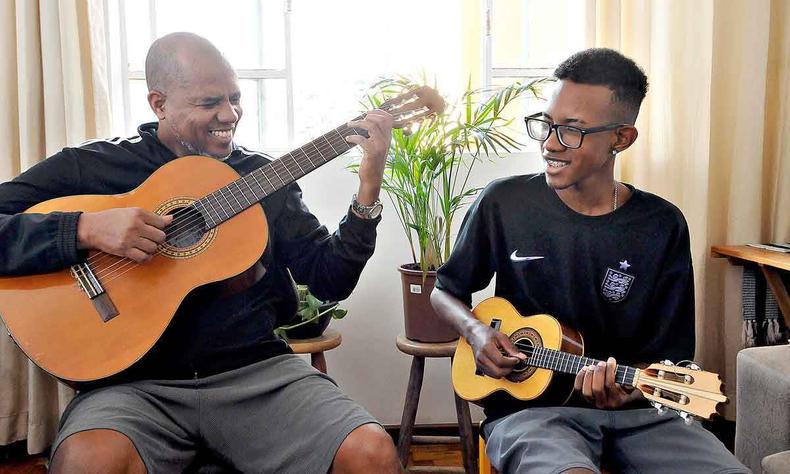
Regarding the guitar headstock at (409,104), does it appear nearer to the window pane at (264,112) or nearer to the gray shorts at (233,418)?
the gray shorts at (233,418)

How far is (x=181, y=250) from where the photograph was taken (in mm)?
1557

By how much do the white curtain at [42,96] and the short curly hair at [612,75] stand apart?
1.62 metres

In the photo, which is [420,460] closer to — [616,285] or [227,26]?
[616,285]

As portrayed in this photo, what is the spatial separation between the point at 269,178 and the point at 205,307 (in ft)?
1.02

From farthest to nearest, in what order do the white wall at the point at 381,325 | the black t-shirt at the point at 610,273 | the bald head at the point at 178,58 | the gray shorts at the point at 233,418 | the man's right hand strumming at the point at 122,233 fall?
1. the white wall at the point at 381,325
2. the bald head at the point at 178,58
3. the black t-shirt at the point at 610,273
4. the man's right hand strumming at the point at 122,233
5. the gray shorts at the point at 233,418

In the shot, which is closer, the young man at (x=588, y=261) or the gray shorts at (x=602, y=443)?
the gray shorts at (x=602, y=443)

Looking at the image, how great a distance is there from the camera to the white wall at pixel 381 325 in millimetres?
2729

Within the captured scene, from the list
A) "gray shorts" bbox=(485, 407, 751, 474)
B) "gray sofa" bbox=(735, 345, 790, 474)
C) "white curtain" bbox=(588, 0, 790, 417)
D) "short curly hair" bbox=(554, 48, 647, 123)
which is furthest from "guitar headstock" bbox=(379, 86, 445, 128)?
"white curtain" bbox=(588, 0, 790, 417)

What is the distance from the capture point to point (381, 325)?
2785 millimetres

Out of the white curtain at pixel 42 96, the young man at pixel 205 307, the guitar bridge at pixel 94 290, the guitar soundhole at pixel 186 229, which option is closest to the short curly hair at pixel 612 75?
the young man at pixel 205 307

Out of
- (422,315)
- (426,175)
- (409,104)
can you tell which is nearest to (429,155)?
(426,175)

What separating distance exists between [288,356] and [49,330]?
505 mm

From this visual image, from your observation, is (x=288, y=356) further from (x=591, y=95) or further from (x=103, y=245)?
(x=591, y=95)

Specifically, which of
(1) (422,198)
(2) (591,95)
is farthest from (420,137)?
(2) (591,95)
